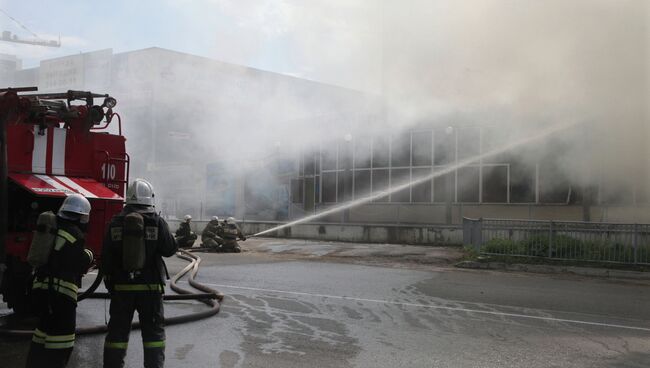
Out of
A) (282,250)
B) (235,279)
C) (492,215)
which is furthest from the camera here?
(492,215)

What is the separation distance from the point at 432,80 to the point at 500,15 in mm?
2772

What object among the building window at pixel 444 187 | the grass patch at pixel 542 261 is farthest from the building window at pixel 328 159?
the grass patch at pixel 542 261

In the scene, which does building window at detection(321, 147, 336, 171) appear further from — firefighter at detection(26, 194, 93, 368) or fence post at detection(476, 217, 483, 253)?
firefighter at detection(26, 194, 93, 368)

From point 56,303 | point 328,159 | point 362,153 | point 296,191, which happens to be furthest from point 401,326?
point 296,191

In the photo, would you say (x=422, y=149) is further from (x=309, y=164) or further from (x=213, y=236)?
(x=213, y=236)

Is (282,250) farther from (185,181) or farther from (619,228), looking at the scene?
(185,181)

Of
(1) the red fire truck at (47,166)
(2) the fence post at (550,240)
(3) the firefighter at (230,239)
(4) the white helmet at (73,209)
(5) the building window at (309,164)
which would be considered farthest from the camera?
(5) the building window at (309,164)

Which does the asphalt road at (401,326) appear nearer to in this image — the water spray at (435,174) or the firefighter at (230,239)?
the water spray at (435,174)

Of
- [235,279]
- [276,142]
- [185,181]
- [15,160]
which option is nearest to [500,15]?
[235,279]

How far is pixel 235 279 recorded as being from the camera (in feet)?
29.1

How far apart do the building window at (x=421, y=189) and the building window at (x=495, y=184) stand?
6.37ft

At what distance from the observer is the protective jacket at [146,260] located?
345cm

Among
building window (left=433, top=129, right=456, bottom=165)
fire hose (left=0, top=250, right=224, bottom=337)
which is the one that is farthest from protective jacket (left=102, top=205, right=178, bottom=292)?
building window (left=433, top=129, right=456, bottom=165)

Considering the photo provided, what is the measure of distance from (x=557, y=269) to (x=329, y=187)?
11.3 metres
